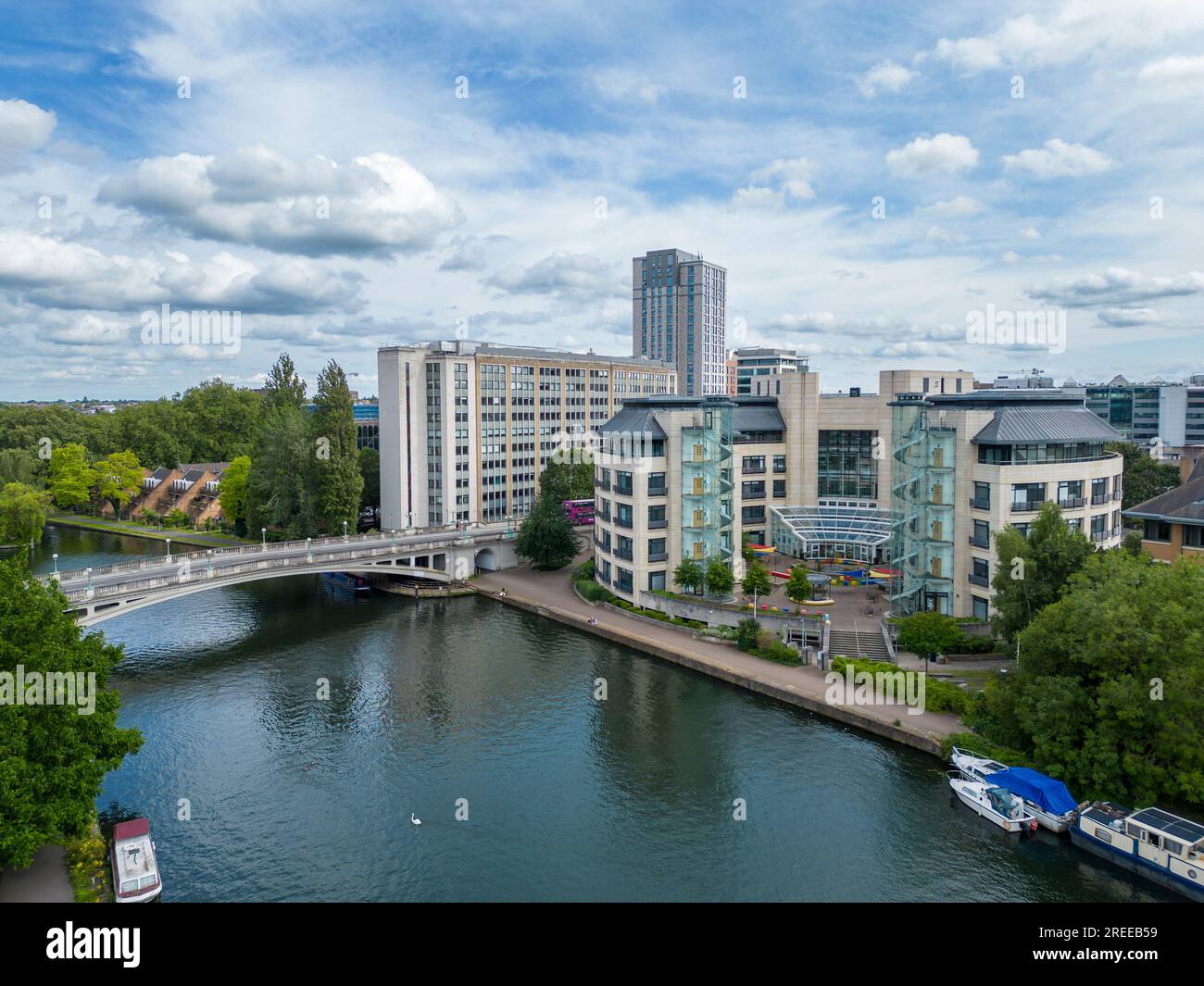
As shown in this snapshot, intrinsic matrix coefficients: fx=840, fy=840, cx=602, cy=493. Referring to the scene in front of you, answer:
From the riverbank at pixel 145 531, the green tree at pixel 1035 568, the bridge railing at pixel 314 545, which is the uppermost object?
the green tree at pixel 1035 568

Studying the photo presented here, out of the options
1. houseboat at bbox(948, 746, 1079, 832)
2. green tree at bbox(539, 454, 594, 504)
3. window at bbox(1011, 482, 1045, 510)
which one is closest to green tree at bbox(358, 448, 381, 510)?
green tree at bbox(539, 454, 594, 504)

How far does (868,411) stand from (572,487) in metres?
25.8

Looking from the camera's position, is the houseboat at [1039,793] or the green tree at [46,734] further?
the houseboat at [1039,793]

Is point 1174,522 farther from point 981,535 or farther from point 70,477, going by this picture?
point 70,477

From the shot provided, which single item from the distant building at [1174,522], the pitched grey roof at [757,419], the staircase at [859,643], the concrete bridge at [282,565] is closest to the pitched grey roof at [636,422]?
the pitched grey roof at [757,419]

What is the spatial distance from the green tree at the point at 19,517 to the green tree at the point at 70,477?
15.9 meters

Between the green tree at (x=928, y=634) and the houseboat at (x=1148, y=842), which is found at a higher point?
the green tree at (x=928, y=634)

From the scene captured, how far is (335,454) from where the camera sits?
65.6 metres

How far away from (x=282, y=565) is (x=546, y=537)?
59.1 ft

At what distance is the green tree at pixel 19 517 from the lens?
74125 millimetres

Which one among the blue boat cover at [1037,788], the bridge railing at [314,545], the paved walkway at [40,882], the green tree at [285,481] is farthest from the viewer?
the green tree at [285,481]

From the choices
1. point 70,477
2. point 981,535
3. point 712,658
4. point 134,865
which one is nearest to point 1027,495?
point 981,535

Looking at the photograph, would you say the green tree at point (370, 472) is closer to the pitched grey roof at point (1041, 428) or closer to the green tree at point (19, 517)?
the green tree at point (19, 517)

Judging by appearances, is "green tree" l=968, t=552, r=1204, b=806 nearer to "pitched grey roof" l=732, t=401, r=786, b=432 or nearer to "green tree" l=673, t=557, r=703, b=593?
"green tree" l=673, t=557, r=703, b=593
